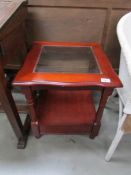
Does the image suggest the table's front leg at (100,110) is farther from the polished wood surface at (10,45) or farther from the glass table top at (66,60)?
the polished wood surface at (10,45)

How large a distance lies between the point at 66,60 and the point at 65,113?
0.39m

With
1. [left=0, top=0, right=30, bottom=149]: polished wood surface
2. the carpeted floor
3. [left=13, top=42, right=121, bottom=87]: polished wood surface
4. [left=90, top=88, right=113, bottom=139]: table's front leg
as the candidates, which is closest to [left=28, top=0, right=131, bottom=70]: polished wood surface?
[left=0, top=0, right=30, bottom=149]: polished wood surface

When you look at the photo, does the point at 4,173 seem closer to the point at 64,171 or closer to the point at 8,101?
the point at 64,171

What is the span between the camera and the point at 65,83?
0.85 m

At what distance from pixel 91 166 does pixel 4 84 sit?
783 millimetres

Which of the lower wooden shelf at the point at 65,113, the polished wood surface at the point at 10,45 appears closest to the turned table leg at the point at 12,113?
the polished wood surface at the point at 10,45

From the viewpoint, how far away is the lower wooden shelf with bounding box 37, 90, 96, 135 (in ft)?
3.90

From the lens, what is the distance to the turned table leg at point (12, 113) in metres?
0.86

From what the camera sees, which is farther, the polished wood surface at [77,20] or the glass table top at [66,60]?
the polished wood surface at [77,20]

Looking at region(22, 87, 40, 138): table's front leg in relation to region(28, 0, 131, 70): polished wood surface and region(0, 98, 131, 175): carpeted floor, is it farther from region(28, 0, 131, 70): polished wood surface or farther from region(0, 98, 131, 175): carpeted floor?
region(28, 0, 131, 70): polished wood surface

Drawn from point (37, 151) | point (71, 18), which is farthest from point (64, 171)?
point (71, 18)

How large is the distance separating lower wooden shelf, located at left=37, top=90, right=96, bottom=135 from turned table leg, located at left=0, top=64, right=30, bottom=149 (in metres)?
0.14

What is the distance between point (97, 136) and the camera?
135 centimetres

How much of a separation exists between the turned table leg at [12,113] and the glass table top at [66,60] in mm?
193
